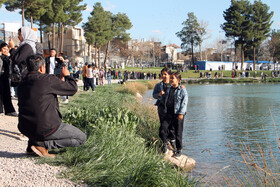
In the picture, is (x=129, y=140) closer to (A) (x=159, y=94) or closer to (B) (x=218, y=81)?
(A) (x=159, y=94)

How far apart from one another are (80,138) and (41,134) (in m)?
0.60

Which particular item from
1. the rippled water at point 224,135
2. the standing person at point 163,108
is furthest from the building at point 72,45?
the standing person at point 163,108

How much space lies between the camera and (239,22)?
64500mm

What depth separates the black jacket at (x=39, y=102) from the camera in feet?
14.3

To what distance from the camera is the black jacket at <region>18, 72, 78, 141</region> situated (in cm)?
437

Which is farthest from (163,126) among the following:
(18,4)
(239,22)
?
(239,22)

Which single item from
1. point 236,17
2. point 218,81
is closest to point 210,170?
point 218,81

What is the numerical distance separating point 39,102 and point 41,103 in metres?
0.03

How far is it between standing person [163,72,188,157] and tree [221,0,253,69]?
61.5 metres

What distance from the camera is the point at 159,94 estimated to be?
6.33 m

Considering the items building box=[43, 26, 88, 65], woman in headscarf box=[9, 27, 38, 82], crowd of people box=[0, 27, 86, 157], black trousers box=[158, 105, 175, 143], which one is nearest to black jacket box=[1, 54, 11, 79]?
woman in headscarf box=[9, 27, 38, 82]

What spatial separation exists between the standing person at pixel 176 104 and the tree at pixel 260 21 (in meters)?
65.5

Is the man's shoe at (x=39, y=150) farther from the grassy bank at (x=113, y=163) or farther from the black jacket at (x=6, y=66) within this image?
the black jacket at (x=6, y=66)

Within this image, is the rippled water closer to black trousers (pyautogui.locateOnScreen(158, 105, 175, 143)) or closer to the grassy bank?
the grassy bank
